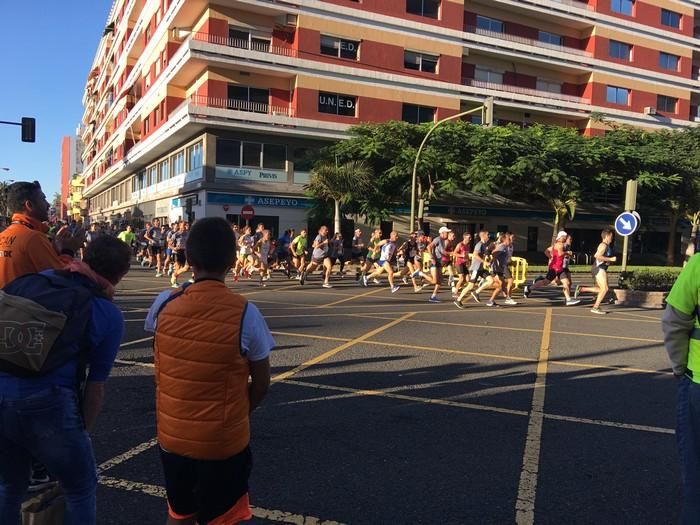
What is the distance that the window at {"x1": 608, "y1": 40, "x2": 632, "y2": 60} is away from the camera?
38188 mm

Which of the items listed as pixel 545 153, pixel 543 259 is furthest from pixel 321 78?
pixel 543 259

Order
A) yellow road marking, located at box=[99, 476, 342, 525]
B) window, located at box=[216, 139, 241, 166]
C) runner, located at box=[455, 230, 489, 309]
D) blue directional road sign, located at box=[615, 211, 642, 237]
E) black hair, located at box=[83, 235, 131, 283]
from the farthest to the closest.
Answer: window, located at box=[216, 139, 241, 166] < blue directional road sign, located at box=[615, 211, 642, 237] < runner, located at box=[455, 230, 489, 309] < yellow road marking, located at box=[99, 476, 342, 525] < black hair, located at box=[83, 235, 131, 283]

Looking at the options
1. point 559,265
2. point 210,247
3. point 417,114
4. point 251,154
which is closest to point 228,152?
point 251,154

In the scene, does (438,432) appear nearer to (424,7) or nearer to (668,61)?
(424,7)

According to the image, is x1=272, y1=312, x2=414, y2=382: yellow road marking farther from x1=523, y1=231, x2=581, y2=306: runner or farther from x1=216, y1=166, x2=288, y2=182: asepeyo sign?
x1=216, y1=166, x2=288, y2=182: asepeyo sign

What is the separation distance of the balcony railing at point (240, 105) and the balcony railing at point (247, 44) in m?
2.57

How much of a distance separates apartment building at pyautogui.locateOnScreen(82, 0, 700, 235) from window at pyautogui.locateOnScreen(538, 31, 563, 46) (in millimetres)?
85

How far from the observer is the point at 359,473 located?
3.73 m

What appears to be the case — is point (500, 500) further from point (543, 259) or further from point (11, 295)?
point (543, 259)

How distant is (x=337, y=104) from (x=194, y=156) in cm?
816

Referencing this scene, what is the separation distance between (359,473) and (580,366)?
4.34m

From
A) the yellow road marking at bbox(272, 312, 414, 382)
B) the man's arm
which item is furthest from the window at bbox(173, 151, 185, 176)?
the man's arm

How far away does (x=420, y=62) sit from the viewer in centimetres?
3178

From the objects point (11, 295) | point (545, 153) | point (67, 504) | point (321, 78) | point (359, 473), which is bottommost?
point (359, 473)
